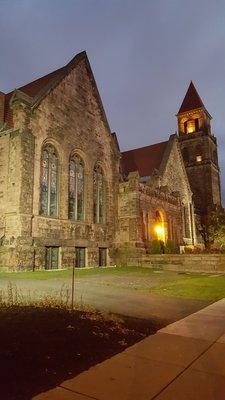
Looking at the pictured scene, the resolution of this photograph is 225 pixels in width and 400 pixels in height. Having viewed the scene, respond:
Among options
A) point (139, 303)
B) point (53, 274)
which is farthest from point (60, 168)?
point (139, 303)

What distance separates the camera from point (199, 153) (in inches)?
2562

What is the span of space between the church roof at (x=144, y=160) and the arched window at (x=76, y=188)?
44.2 ft

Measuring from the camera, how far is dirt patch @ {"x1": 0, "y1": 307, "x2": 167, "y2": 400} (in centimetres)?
354

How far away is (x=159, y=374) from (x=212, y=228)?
143ft

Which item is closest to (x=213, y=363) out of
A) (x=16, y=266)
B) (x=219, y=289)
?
(x=219, y=289)

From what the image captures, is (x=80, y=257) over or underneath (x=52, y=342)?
over

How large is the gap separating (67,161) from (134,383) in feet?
71.4

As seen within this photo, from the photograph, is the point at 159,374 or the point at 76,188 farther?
the point at 76,188

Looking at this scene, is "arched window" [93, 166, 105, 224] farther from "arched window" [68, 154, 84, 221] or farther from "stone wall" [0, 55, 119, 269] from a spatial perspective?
"arched window" [68, 154, 84, 221]

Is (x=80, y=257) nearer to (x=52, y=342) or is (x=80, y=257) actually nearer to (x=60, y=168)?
(x=60, y=168)

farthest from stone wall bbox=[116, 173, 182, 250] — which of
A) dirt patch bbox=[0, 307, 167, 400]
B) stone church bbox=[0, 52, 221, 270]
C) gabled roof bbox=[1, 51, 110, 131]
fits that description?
dirt patch bbox=[0, 307, 167, 400]

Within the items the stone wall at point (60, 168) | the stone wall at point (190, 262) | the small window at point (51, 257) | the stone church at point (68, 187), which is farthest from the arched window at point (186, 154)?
the small window at point (51, 257)

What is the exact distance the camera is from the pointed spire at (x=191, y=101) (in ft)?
224

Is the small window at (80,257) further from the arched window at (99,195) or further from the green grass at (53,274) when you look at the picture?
the green grass at (53,274)
